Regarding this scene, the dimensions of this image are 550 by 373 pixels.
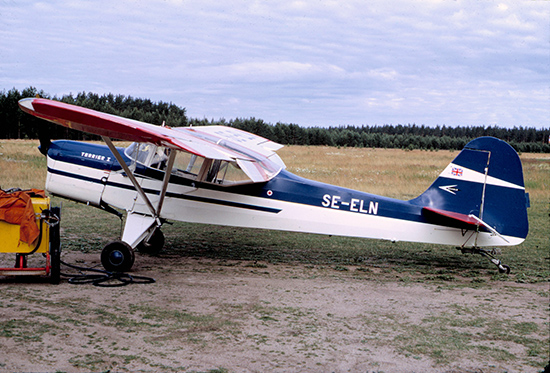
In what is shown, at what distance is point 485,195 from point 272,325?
4837mm

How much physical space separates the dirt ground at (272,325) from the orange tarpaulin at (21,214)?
2.42 feet

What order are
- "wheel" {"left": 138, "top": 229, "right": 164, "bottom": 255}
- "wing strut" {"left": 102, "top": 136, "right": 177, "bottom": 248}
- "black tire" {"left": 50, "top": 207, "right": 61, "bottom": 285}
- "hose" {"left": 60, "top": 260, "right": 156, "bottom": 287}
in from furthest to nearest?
"wheel" {"left": 138, "top": 229, "right": 164, "bottom": 255}, "wing strut" {"left": 102, "top": 136, "right": 177, "bottom": 248}, "hose" {"left": 60, "top": 260, "right": 156, "bottom": 287}, "black tire" {"left": 50, "top": 207, "right": 61, "bottom": 285}

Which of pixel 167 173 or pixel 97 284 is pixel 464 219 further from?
pixel 97 284

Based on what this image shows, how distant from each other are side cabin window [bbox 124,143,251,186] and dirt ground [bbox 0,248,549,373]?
5.88 feet

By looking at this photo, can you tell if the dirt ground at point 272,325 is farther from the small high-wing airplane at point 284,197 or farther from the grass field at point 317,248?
the grass field at point 317,248

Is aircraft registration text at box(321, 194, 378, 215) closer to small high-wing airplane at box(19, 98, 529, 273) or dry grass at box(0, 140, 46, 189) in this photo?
small high-wing airplane at box(19, 98, 529, 273)

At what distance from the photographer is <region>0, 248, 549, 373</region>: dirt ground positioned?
4.45 meters

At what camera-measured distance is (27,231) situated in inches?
257

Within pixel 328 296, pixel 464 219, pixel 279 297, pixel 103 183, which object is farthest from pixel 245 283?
pixel 464 219

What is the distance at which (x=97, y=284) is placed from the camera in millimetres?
6926

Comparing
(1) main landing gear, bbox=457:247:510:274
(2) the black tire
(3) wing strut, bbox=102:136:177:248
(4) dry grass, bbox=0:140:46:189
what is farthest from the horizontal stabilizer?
(4) dry grass, bbox=0:140:46:189

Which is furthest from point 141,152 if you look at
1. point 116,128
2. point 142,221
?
point 116,128

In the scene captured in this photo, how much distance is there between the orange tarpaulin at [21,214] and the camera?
6.48 meters

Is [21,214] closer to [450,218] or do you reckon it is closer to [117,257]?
[117,257]
